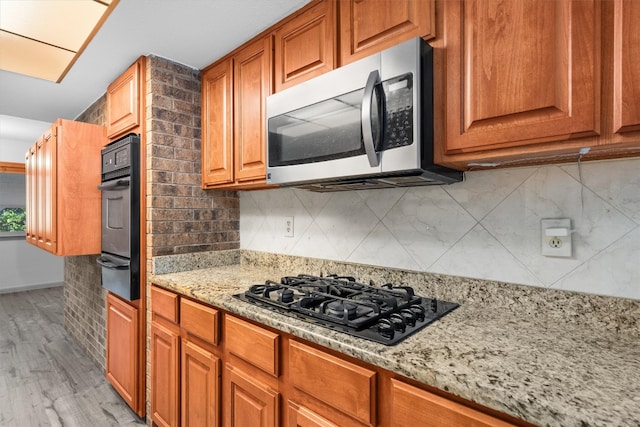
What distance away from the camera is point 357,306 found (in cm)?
121

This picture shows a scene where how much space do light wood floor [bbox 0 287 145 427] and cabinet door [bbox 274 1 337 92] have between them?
227 centimetres

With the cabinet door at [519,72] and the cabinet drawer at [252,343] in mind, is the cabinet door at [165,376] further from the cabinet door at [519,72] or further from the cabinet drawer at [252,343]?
the cabinet door at [519,72]

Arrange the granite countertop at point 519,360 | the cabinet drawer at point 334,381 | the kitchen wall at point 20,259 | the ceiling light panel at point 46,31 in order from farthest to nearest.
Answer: the kitchen wall at point 20,259 < the ceiling light panel at point 46,31 < the cabinet drawer at point 334,381 < the granite countertop at point 519,360

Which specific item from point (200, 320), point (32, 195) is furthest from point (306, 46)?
point (32, 195)

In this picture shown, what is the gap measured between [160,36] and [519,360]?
2.15m

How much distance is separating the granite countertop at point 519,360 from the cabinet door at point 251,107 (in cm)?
83

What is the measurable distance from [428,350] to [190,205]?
5.78ft

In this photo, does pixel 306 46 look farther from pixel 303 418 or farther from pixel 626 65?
pixel 303 418

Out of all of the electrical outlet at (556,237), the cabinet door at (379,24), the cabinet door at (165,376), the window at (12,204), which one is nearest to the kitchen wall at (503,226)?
the electrical outlet at (556,237)

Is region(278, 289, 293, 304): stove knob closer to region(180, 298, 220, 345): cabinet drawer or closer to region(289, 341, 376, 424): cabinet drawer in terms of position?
region(289, 341, 376, 424): cabinet drawer

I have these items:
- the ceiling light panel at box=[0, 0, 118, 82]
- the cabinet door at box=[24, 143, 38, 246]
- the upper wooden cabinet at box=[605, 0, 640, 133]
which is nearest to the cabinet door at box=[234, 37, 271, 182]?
the ceiling light panel at box=[0, 0, 118, 82]

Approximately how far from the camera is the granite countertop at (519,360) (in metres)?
0.66

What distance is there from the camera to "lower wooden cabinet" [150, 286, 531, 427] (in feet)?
2.80

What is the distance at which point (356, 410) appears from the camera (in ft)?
3.17
